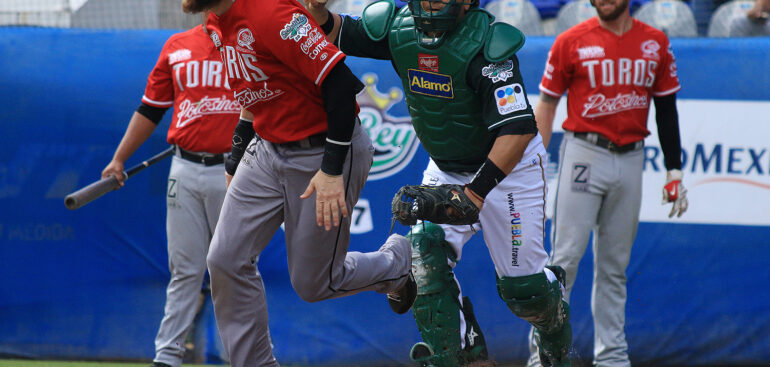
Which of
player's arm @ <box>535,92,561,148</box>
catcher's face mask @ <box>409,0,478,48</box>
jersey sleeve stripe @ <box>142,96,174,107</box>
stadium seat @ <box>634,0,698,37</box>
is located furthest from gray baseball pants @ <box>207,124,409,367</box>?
stadium seat @ <box>634,0,698,37</box>

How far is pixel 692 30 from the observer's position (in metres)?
7.14

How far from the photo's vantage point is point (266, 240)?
3619 millimetres

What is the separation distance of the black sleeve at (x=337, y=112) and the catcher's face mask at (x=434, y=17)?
611mm

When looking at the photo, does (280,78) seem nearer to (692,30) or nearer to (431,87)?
(431,87)

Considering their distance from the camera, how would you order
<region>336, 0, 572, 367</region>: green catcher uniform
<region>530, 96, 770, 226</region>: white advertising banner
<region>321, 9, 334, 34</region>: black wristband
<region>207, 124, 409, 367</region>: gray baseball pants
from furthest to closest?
<region>530, 96, 770, 226</region>: white advertising banner, <region>321, 9, 334, 34</region>: black wristband, <region>336, 0, 572, 367</region>: green catcher uniform, <region>207, 124, 409, 367</region>: gray baseball pants

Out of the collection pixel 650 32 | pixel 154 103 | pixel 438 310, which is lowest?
pixel 438 310

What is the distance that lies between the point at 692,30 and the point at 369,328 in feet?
12.3

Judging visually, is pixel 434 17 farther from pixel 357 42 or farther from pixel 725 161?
pixel 725 161

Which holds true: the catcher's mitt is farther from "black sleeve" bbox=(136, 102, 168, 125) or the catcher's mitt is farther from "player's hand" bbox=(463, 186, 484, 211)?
"black sleeve" bbox=(136, 102, 168, 125)

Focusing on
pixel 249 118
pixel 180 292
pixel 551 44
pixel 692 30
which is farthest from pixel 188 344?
pixel 692 30

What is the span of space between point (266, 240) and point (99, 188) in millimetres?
1535

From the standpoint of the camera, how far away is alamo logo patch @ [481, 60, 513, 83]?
12.1ft

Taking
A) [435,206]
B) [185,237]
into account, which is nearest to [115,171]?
[185,237]

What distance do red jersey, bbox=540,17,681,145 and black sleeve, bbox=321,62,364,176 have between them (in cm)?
220
